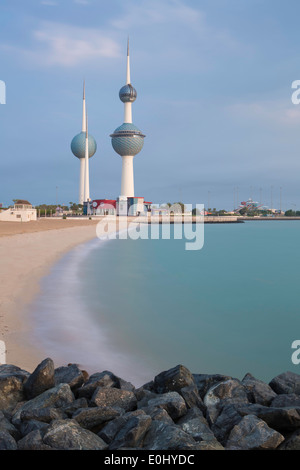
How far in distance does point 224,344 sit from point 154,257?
26.5 m

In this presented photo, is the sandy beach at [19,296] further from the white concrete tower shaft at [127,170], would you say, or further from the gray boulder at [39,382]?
the white concrete tower shaft at [127,170]

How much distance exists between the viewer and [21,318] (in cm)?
1073

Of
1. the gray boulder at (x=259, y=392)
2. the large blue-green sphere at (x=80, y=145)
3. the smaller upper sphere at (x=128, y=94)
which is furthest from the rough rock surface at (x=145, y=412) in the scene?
the large blue-green sphere at (x=80, y=145)

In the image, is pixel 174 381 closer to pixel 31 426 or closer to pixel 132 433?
pixel 132 433

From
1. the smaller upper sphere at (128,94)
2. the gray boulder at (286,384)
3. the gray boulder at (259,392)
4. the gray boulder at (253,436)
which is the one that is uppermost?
the smaller upper sphere at (128,94)

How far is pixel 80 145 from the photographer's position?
17725 cm

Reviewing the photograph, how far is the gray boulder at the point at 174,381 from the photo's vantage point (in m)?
6.14

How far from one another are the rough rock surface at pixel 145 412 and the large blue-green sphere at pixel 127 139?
162317mm

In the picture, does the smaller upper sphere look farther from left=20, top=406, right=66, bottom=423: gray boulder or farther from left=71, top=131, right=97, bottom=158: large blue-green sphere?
left=20, top=406, right=66, bottom=423: gray boulder

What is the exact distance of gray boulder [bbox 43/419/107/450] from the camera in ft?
14.6

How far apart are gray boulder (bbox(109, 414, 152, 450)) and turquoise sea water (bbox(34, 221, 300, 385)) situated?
288 centimetres

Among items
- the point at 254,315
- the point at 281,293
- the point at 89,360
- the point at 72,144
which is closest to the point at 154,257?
the point at 281,293

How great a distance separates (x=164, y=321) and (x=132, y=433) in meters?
8.84

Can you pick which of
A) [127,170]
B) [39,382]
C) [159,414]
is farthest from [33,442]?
[127,170]
